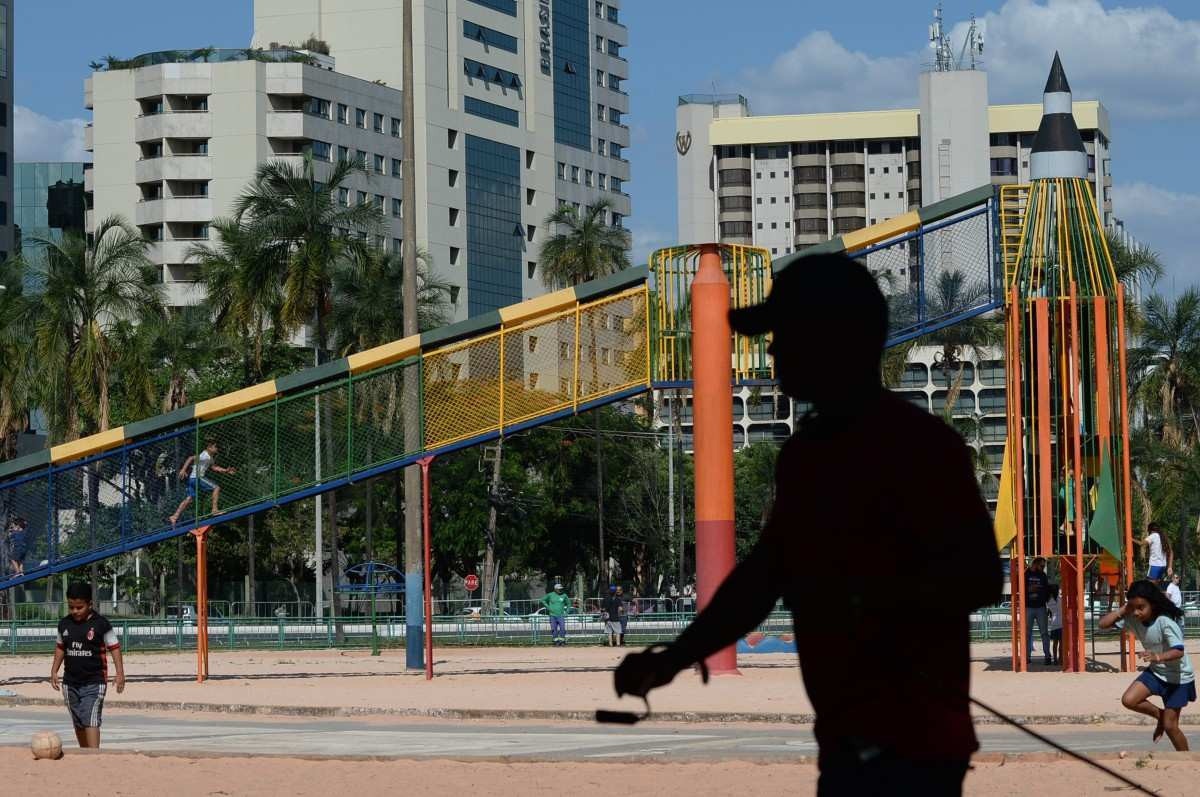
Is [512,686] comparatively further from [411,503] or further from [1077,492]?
[1077,492]

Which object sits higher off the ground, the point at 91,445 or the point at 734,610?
the point at 91,445

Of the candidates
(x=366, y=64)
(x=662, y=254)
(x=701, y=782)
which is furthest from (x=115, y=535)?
(x=366, y=64)

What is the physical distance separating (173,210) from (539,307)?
90.7 m

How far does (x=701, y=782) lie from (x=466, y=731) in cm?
665

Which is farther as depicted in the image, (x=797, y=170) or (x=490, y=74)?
(x=797, y=170)

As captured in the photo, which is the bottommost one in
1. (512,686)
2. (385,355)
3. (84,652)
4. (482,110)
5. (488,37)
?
(512,686)

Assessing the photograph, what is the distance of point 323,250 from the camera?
196ft

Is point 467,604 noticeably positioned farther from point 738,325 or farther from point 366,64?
point 366,64

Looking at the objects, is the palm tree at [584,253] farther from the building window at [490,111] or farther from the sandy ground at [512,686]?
the building window at [490,111]

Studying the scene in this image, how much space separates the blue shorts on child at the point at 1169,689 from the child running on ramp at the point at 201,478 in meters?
17.8

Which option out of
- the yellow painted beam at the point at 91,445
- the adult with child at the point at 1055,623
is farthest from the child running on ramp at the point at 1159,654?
the yellow painted beam at the point at 91,445

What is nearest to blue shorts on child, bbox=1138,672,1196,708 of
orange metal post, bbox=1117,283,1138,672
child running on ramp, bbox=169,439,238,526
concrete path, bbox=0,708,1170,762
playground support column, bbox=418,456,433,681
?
→ concrete path, bbox=0,708,1170,762

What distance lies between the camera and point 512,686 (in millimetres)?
27203

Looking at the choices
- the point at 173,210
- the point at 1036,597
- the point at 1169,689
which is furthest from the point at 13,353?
the point at 1169,689
